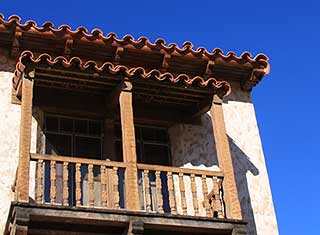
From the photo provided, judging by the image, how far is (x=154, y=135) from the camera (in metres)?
11.0

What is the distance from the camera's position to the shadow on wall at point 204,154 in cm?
1070

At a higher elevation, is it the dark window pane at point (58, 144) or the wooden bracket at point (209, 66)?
the wooden bracket at point (209, 66)

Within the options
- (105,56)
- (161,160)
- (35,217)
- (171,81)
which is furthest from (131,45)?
(35,217)

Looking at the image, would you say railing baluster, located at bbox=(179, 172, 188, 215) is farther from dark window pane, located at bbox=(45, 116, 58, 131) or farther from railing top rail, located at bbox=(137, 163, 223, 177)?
dark window pane, located at bbox=(45, 116, 58, 131)

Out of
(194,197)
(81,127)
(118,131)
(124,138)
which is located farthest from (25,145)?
(194,197)

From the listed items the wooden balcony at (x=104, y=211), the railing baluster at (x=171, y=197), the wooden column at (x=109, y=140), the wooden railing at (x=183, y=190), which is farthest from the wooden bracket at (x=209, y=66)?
the railing baluster at (x=171, y=197)

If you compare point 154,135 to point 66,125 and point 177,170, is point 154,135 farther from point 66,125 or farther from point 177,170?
point 177,170

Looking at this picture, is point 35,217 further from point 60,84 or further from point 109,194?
point 60,84

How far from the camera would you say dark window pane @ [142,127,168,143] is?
10945mm

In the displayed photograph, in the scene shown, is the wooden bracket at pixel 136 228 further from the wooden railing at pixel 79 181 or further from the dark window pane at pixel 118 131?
the dark window pane at pixel 118 131

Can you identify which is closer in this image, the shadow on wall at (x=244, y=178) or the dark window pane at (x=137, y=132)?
the shadow on wall at (x=244, y=178)

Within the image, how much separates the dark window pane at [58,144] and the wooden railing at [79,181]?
335 mm

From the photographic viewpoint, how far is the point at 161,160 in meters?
10.8

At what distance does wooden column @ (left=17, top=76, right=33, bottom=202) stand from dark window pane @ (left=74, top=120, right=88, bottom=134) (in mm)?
1596
